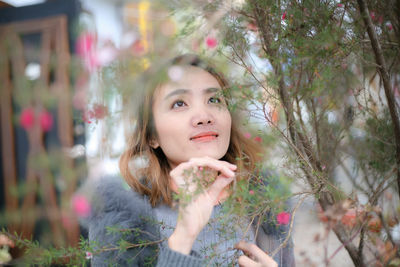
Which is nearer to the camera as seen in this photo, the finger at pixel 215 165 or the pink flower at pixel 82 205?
the finger at pixel 215 165

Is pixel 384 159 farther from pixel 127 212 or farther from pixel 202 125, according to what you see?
pixel 127 212

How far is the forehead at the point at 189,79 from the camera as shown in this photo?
88cm

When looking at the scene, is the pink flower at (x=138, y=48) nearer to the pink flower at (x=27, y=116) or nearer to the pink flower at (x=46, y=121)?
the pink flower at (x=27, y=116)

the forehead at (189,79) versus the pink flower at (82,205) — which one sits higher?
the forehead at (189,79)

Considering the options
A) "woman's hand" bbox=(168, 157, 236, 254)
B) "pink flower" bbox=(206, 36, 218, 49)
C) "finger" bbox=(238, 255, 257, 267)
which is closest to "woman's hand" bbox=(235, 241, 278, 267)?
"finger" bbox=(238, 255, 257, 267)

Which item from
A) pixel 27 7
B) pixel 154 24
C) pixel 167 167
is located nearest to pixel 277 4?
pixel 154 24

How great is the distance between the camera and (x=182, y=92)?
88 cm

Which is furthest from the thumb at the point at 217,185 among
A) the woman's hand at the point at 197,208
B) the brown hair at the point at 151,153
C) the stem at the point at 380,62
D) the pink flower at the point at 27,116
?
the pink flower at the point at 27,116

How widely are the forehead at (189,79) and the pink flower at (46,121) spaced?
3.71 feet

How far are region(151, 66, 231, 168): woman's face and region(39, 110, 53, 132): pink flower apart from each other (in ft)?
3.69

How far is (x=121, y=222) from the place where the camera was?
0.89 m

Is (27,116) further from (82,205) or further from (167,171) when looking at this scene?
(167,171)

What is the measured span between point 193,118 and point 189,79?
0.11m

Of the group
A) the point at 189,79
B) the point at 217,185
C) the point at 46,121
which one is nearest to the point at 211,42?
the point at 189,79
